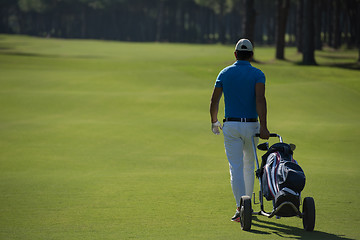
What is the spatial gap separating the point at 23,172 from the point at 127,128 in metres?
6.50

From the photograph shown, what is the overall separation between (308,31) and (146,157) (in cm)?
2863

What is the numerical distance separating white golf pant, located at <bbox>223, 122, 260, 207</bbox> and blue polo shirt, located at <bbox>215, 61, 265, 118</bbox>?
14 centimetres

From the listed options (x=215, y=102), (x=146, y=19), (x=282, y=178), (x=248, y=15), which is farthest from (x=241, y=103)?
(x=146, y=19)

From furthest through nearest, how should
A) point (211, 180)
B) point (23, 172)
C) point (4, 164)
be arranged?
point (4, 164) → point (23, 172) → point (211, 180)

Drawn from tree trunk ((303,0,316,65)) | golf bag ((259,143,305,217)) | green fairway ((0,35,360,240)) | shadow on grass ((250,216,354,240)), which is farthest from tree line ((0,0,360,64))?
golf bag ((259,143,305,217))

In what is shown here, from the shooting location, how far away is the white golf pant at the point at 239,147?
7.10 m

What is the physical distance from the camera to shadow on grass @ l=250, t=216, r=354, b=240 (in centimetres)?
643

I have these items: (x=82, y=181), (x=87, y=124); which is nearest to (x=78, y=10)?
(x=87, y=124)

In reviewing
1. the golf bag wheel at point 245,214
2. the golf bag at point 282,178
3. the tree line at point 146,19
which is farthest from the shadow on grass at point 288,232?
the tree line at point 146,19

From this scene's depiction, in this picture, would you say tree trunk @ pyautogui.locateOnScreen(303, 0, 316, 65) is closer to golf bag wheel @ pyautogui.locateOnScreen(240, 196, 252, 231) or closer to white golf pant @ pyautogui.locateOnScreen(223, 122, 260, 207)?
white golf pant @ pyautogui.locateOnScreen(223, 122, 260, 207)

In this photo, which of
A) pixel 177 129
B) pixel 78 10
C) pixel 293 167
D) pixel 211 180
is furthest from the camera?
pixel 78 10

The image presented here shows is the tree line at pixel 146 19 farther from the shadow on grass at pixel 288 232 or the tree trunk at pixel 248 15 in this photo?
the shadow on grass at pixel 288 232

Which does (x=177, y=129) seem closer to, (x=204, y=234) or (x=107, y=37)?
(x=204, y=234)

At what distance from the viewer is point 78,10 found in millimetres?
139250
